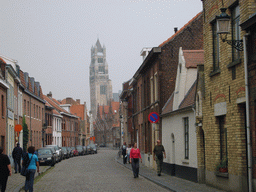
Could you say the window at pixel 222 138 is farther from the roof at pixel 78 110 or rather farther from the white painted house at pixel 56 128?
the roof at pixel 78 110

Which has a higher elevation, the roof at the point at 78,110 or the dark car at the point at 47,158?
the roof at the point at 78,110

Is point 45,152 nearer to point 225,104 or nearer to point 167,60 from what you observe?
point 167,60

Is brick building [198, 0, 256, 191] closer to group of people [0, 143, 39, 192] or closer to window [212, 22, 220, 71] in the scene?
window [212, 22, 220, 71]

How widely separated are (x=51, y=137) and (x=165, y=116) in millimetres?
41033

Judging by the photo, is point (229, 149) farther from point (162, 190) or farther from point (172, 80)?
point (172, 80)

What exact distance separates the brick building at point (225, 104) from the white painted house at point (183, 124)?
142 centimetres

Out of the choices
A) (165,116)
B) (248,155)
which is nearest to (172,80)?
(165,116)

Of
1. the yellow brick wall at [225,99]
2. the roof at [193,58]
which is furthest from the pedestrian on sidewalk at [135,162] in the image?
the yellow brick wall at [225,99]

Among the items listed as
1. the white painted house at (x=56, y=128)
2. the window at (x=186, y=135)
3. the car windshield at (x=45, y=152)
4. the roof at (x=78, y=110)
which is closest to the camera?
the window at (x=186, y=135)

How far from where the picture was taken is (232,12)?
14.0 m

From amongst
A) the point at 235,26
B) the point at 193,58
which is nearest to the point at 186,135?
the point at 193,58

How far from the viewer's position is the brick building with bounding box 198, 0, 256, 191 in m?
13.0

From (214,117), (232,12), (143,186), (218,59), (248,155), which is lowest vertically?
(143,186)

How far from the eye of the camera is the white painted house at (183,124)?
18547 mm
